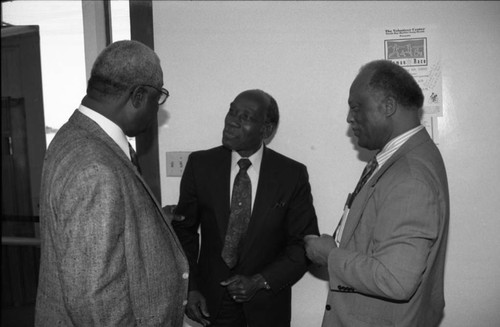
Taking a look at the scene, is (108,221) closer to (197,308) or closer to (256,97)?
(197,308)

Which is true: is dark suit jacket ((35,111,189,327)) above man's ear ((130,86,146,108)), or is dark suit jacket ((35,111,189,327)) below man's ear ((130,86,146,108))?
below

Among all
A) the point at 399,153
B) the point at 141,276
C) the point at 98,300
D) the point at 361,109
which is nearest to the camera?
the point at 98,300

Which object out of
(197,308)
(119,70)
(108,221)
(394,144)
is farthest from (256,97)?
(108,221)

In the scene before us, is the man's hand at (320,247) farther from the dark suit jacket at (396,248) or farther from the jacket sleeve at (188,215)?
the jacket sleeve at (188,215)

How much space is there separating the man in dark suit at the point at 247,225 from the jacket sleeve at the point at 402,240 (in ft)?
2.37

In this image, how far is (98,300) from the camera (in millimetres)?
1140

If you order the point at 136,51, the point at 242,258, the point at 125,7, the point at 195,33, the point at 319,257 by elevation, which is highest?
the point at 125,7

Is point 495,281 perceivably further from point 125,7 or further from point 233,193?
point 125,7

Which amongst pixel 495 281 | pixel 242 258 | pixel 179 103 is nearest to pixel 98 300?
pixel 242 258

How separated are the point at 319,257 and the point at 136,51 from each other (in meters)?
1.00

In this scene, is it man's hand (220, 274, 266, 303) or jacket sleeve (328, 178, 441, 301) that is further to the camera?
man's hand (220, 274, 266, 303)

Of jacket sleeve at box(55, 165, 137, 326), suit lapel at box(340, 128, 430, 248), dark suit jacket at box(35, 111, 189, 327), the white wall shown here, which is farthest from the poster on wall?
jacket sleeve at box(55, 165, 137, 326)

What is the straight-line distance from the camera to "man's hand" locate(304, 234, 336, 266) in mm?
1584

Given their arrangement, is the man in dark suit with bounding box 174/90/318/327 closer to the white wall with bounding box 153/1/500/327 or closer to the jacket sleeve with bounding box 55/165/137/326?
the white wall with bounding box 153/1/500/327
